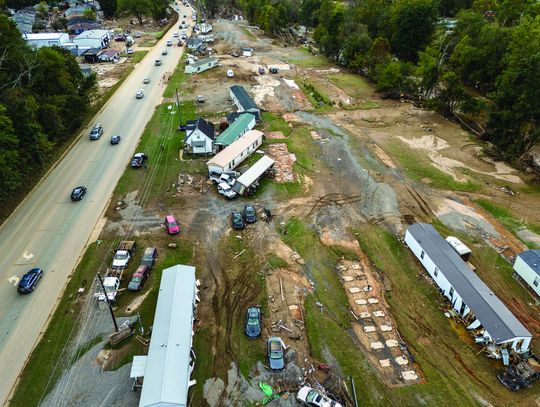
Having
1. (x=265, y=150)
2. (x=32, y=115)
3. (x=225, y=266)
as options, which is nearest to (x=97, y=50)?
(x=32, y=115)

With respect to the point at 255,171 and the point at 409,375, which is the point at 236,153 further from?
the point at 409,375

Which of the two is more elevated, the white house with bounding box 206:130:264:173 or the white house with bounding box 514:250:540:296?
the white house with bounding box 514:250:540:296

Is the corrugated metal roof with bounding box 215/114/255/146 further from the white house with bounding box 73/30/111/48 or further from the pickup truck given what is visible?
the white house with bounding box 73/30/111/48

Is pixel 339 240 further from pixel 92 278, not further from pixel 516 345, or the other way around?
pixel 92 278

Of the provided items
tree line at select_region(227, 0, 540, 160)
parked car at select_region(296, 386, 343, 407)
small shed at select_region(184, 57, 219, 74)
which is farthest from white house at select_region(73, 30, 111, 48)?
parked car at select_region(296, 386, 343, 407)

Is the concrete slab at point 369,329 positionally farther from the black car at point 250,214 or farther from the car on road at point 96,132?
the car on road at point 96,132

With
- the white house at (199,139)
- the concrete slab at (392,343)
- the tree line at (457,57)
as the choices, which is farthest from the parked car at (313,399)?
the tree line at (457,57)
